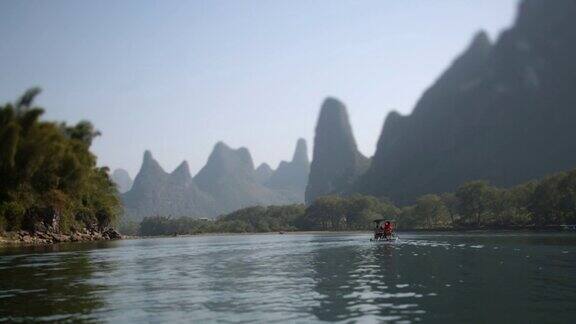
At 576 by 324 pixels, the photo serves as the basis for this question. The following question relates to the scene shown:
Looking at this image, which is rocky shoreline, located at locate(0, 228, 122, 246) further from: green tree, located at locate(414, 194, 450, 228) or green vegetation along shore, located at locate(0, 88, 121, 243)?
green tree, located at locate(414, 194, 450, 228)

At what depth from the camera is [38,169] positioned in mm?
76750

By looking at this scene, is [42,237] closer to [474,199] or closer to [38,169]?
[38,169]

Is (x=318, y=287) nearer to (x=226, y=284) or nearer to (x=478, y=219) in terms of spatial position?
(x=226, y=284)

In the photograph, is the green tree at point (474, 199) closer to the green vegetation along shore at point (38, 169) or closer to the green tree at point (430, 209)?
the green tree at point (430, 209)

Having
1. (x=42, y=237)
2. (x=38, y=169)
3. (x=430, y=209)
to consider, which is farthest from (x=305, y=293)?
(x=430, y=209)

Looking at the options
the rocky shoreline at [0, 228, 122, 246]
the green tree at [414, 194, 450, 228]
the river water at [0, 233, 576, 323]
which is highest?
the green tree at [414, 194, 450, 228]

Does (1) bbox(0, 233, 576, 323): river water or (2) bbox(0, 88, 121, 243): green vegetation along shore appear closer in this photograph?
(1) bbox(0, 233, 576, 323): river water

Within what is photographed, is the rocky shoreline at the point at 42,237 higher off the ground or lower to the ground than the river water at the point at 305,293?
higher

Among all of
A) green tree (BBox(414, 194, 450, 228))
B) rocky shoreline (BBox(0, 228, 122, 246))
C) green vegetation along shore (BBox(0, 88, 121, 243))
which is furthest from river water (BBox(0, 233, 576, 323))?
green tree (BBox(414, 194, 450, 228))

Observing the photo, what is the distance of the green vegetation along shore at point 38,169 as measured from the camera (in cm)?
7100

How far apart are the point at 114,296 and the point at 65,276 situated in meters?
12.3

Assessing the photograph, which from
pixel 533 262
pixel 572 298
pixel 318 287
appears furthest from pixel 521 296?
pixel 533 262

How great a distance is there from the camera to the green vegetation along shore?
233ft

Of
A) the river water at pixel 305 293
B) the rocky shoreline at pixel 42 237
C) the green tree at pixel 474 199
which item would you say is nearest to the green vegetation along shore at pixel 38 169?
the rocky shoreline at pixel 42 237
